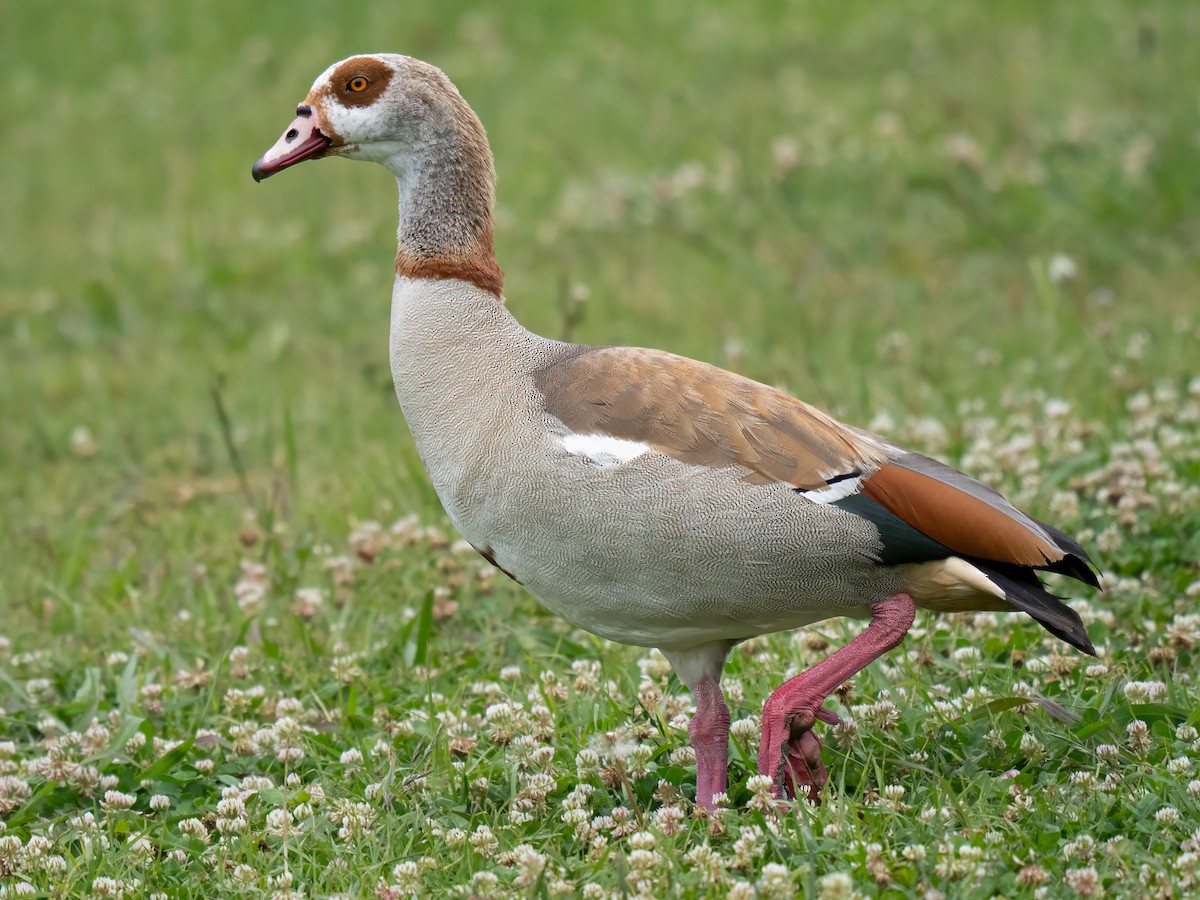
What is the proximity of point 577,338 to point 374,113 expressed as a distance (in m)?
4.06

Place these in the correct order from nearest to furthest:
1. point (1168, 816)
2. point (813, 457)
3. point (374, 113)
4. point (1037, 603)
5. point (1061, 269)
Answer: point (1168, 816) < point (1037, 603) < point (813, 457) < point (374, 113) < point (1061, 269)

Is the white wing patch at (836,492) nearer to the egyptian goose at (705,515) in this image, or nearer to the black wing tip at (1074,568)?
the egyptian goose at (705,515)

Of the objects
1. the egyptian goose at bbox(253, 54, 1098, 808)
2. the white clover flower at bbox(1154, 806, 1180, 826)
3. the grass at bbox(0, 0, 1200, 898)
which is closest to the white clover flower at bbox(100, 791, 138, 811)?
the grass at bbox(0, 0, 1200, 898)

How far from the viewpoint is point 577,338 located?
8.34 meters

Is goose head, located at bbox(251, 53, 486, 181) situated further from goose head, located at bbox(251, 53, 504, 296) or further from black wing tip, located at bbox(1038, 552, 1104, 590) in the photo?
black wing tip, located at bbox(1038, 552, 1104, 590)

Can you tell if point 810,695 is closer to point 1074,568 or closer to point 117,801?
point 1074,568

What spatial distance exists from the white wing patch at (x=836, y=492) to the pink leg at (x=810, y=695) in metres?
0.29

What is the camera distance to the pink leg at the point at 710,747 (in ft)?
13.1

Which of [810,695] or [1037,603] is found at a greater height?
[1037,603]

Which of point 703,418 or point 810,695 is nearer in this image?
point 810,695

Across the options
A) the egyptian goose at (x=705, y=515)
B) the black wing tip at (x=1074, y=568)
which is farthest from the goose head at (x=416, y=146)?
the black wing tip at (x=1074, y=568)

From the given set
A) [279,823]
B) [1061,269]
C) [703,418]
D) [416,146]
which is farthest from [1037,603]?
[1061,269]

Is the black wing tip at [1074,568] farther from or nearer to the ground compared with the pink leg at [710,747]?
farther from the ground

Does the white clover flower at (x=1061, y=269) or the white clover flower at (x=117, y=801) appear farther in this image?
the white clover flower at (x=1061, y=269)
